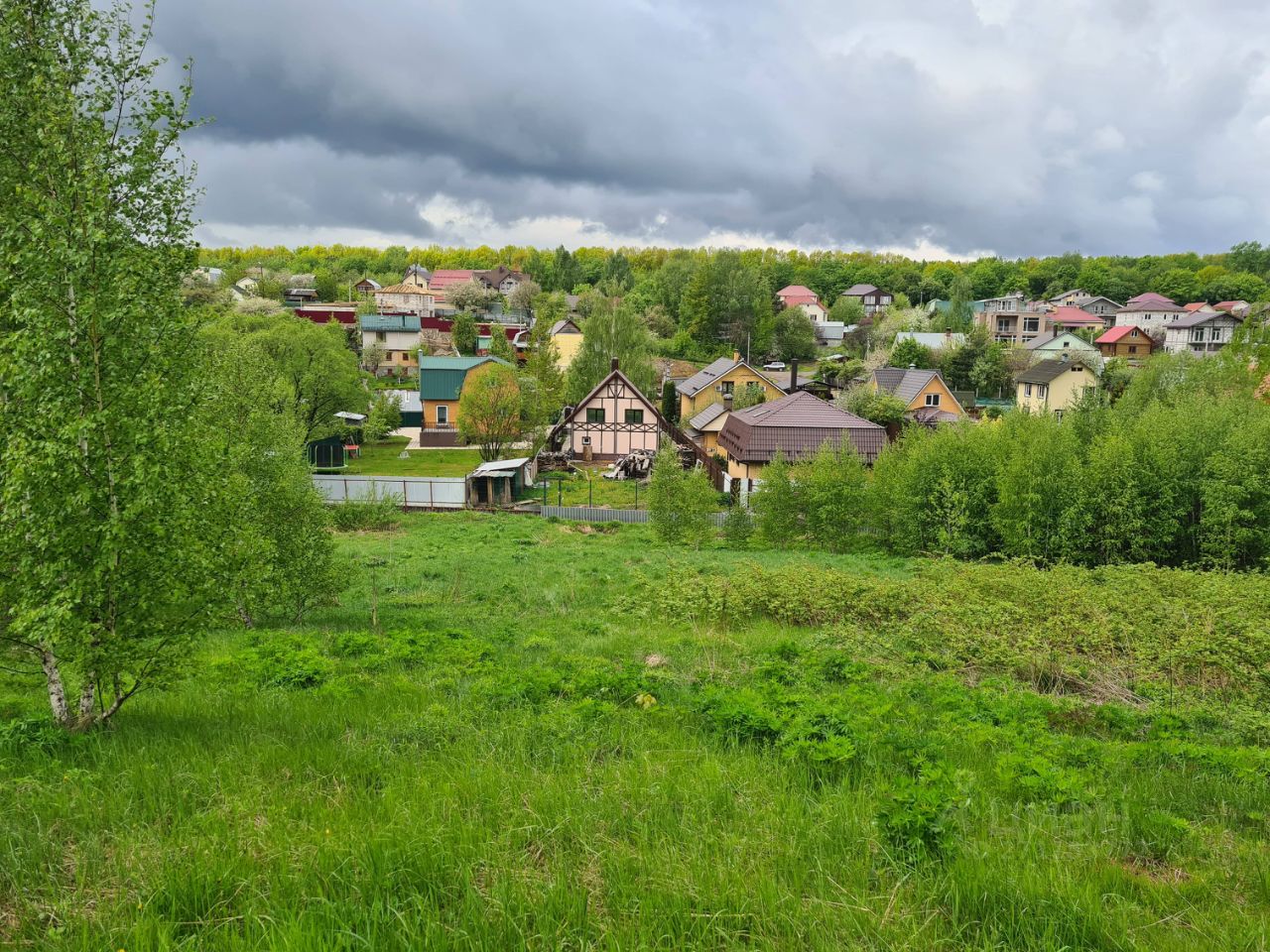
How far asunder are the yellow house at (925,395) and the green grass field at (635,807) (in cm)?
4091

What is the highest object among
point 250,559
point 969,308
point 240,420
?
point 969,308

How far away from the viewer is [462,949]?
3.18m

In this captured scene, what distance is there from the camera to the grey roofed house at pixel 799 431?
113 feet

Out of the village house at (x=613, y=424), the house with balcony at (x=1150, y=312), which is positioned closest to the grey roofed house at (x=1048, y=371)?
the village house at (x=613, y=424)

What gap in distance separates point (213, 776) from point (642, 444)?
40070 mm

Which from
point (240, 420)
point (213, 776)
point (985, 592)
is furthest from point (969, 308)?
point (213, 776)

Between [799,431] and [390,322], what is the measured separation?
54.8m

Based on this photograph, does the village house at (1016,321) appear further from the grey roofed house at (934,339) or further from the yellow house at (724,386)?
the yellow house at (724,386)

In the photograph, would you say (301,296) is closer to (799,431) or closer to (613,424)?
(613,424)

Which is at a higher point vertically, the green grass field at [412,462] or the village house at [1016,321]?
the village house at [1016,321]

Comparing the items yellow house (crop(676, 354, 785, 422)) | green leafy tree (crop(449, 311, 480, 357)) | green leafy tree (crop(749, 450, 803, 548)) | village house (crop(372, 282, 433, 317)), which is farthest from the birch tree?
village house (crop(372, 282, 433, 317))

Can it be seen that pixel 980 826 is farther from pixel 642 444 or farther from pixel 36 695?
pixel 642 444

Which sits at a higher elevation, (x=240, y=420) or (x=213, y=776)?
(x=240, y=420)

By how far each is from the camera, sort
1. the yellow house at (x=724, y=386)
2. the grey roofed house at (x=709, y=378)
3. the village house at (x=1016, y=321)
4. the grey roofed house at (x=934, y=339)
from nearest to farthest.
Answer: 1. the yellow house at (x=724, y=386)
2. the grey roofed house at (x=709, y=378)
3. the grey roofed house at (x=934, y=339)
4. the village house at (x=1016, y=321)
